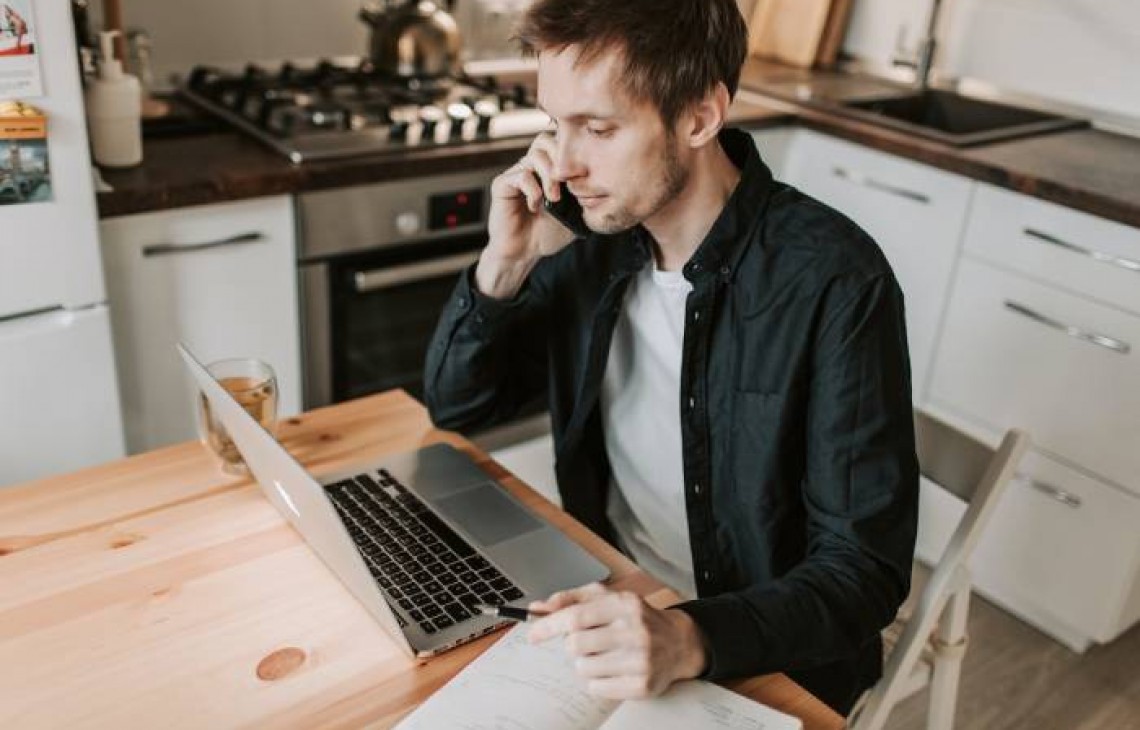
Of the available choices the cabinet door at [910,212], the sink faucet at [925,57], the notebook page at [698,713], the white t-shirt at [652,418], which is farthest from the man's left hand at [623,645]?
the sink faucet at [925,57]

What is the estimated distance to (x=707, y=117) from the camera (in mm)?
1313

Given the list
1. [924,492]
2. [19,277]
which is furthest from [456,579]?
[924,492]

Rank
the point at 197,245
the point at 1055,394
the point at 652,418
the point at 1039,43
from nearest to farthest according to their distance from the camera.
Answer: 1. the point at 652,418
2. the point at 197,245
3. the point at 1055,394
4. the point at 1039,43

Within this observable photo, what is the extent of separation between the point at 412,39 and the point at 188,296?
2.91 feet

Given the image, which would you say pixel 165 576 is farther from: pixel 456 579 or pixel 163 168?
pixel 163 168

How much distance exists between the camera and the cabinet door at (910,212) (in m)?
2.42

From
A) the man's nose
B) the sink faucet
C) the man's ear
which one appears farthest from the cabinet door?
the man's nose

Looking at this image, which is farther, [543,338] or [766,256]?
[543,338]

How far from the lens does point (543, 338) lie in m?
1.57

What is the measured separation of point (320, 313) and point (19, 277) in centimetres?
59

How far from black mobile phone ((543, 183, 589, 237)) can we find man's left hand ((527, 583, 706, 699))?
578mm

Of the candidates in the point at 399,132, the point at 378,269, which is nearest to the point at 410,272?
the point at 378,269

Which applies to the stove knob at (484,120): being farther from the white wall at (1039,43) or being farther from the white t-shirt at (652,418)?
the white wall at (1039,43)

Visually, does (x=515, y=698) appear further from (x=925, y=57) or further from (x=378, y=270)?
(x=925, y=57)
